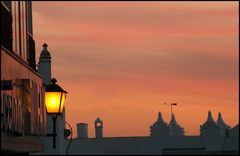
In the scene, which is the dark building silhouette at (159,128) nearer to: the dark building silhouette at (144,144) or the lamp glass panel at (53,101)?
the dark building silhouette at (144,144)

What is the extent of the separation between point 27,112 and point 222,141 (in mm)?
57490

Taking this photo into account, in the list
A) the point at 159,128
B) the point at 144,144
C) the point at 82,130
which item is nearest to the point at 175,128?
the point at 159,128

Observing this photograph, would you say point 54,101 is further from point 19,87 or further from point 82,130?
point 82,130

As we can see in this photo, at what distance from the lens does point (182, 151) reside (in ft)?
89.5

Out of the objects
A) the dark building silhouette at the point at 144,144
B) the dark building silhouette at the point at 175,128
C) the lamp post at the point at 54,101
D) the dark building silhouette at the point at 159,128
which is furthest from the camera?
the dark building silhouette at the point at 175,128

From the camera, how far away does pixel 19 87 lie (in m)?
20.4

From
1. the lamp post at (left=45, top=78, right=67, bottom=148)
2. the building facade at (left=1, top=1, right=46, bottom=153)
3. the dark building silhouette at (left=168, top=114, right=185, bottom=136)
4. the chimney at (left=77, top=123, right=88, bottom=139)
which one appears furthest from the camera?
the dark building silhouette at (left=168, top=114, right=185, bottom=136)

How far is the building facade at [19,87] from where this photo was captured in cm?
1866

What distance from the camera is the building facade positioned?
18656mm

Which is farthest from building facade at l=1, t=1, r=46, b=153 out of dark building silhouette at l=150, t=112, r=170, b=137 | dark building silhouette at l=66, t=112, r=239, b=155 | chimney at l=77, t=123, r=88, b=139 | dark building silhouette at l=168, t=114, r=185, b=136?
dark building silhouette at l=168, t=114, r=185, b=136

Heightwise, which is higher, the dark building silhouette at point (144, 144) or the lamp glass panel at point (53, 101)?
the dark building silhouette at point (144, 144)

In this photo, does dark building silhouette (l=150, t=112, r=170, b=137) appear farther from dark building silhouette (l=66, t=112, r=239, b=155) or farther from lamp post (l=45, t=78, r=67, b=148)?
lamp post (l=45, t=78, r=67, b=148)

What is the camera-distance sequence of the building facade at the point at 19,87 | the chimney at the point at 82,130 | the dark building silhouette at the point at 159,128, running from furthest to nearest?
the dark building silhouette at the point at 159,128, the chimney at the point at 82,130, the building facade at the point at 19,87

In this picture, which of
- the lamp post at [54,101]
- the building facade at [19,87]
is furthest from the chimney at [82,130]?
the lamp post at [54,101]
